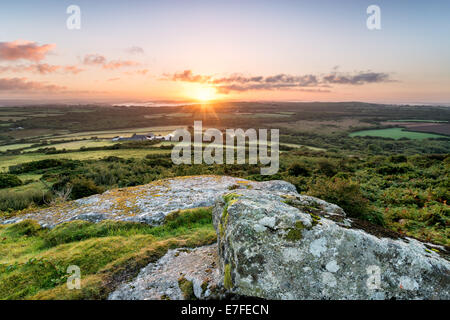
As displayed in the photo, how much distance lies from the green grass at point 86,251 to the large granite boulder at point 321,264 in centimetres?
292

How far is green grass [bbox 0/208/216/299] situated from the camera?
5469mm

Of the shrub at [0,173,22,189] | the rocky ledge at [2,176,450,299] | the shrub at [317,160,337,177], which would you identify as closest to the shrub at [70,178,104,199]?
the shrub at [0,173,22,189]

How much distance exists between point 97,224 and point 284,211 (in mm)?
8193

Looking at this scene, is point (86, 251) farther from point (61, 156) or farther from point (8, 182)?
point (61, 156)

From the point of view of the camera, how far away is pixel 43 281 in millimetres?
5867

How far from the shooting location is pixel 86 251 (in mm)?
6910

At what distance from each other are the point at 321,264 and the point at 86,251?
22.9ft

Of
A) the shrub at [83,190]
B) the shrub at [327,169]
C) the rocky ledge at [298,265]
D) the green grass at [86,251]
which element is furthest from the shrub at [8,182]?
the shrub at [327,169]

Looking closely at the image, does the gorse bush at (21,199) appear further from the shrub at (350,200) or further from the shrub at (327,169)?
the shrub at (327,169)

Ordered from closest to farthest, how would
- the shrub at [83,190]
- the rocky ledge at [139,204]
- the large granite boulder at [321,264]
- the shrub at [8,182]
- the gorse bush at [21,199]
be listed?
the large granite boulder at [321,264] < the rocky ledge at [139,204] < the gorse bush at [21,199] < the shrub at [83,190] < the shrub at [8,182]

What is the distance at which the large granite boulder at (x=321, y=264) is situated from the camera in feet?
13.7

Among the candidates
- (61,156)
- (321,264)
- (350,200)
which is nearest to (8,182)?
(61,156)

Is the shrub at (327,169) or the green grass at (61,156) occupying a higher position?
the green grass at (61,156)
